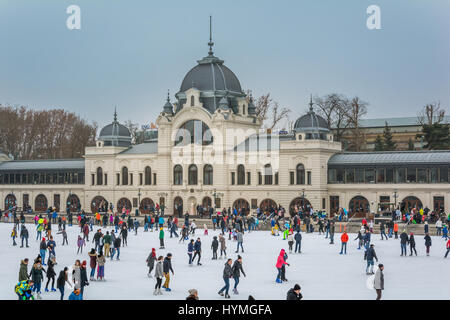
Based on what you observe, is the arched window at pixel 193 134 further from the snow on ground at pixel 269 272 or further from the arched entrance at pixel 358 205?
the snow on ground at pixel 269 272

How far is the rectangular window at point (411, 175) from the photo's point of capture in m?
63.1

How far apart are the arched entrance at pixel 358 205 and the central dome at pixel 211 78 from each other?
18.3 meters

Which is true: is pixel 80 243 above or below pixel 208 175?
below

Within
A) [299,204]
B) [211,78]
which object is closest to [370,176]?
[299,204]

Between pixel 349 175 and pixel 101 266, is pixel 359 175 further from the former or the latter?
pixel 101 266

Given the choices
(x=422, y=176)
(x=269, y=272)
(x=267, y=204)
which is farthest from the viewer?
(x=267, y=204)

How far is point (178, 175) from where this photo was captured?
245 ft

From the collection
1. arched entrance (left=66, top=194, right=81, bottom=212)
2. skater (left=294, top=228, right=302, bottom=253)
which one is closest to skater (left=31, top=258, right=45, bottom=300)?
skater (left=294, top=228, right=302, bottom=253)

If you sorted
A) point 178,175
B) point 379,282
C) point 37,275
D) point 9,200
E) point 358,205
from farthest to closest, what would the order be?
point 9,200 → point 178,175 → point 358,205 → point 37,275 → point 379,282

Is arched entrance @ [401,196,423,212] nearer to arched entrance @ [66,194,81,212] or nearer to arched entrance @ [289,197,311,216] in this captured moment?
arched entrance @ [289,197,311,216]

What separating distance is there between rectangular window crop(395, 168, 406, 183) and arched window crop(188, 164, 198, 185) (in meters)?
20.0

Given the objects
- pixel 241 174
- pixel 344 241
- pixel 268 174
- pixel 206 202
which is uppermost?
pixel 241 174

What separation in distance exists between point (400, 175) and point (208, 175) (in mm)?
18912

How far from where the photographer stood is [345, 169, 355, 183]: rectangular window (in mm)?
66250
